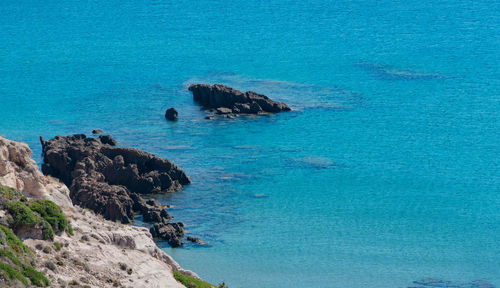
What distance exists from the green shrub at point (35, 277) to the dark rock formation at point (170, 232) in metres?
35.5

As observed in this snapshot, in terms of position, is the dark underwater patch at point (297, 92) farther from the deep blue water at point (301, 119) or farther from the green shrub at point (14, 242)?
the green shrub at point (14, 242)

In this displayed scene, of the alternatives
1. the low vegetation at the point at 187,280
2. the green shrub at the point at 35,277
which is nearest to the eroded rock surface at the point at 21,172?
the low vegetation at the point at 187,280

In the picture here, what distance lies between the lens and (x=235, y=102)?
4700 inches

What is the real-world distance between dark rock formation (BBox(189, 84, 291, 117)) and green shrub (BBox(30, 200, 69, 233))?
68.0m

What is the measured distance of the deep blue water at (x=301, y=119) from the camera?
3228 inches

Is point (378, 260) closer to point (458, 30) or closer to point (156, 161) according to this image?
point (156, 161)

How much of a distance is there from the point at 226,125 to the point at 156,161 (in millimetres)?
22319

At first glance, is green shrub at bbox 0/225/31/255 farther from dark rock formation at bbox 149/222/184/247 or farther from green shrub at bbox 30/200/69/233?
dark rock formation at bbox 149/222/184/247

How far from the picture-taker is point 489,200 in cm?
9562

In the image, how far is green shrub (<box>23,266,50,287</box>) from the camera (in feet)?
143

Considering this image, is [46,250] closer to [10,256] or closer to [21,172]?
[10,256]

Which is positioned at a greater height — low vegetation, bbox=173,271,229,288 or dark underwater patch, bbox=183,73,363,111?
dark underwater patch, bbox=183,73,363,111

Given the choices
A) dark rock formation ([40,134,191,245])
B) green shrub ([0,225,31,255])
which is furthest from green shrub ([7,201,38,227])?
dark rock formation ([40,134,191,245])

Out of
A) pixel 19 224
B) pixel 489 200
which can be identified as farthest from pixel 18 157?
pixel 489 200
